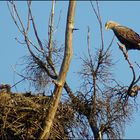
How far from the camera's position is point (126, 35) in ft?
33.1

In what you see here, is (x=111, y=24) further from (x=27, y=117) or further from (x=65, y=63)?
(x=65, y=63)

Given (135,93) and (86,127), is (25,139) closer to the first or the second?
(86,127)

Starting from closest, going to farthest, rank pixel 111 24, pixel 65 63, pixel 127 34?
pixel 65 63 < pixel 127 34 < pixel 111 24

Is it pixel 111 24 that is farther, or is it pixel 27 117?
pixel 111 24

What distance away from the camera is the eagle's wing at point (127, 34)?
995cm

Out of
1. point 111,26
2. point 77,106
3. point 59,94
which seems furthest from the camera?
point 111,26

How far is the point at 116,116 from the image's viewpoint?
7613mm

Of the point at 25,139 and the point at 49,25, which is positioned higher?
the point at 49,25

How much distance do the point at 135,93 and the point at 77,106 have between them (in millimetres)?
917

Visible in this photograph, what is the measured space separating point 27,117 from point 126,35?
2838mm

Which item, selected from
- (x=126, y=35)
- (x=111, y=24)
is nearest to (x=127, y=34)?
(x=126, y=35)

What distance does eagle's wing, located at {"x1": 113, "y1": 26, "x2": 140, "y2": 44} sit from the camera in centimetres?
995

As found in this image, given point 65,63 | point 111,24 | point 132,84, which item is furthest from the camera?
point 111,24

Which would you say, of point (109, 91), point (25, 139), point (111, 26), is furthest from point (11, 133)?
point (111, 26)
